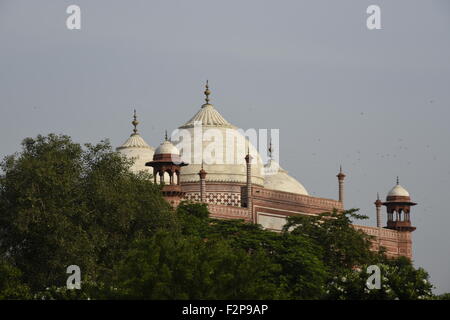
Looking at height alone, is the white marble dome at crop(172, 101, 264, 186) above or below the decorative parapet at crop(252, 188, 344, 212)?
above

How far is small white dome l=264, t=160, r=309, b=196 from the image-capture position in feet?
195

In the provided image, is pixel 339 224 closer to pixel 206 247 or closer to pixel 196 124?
pixel 196 124

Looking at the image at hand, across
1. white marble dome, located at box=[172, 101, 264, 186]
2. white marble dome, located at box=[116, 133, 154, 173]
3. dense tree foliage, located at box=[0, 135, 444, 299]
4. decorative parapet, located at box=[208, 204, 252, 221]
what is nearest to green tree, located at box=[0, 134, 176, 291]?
dense tree foliage, located at box=[0, 135, 444, 299]

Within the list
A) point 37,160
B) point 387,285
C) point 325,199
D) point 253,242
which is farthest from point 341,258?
point 387,285

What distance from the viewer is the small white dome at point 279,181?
59406 mm

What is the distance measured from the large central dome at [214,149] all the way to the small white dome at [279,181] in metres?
1.87

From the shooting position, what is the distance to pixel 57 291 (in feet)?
102

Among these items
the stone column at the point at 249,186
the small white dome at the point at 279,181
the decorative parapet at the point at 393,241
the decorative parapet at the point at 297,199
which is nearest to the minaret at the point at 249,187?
the stone column at the point at 249,186

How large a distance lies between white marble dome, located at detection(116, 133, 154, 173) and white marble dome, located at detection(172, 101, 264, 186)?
2445 millimetres

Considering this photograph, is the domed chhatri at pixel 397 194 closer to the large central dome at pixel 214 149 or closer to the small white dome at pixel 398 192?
the small white dome at pixel 398 192

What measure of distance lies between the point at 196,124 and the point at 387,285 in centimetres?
2749

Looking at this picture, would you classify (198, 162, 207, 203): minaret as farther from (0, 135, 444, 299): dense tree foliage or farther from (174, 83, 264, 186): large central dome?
(0, 135, 444, 299): dense tree foliage

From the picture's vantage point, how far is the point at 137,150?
59219 millimetres

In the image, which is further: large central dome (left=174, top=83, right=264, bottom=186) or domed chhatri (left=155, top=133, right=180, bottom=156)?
large central dome (left=174, top=83, right=264, bottom=186)
